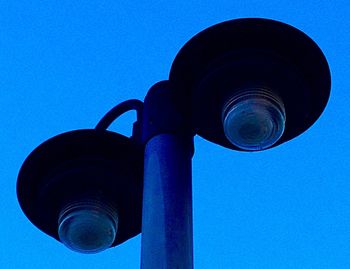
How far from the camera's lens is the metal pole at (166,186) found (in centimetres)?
286

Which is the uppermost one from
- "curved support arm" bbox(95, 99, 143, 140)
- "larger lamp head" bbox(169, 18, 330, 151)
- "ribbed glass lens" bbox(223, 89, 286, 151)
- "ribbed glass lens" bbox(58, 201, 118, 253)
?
"curved support arm" bbox(95, 99, 143, 140)

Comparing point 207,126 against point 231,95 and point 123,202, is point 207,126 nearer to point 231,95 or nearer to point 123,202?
point 231,95

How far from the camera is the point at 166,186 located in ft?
10.1

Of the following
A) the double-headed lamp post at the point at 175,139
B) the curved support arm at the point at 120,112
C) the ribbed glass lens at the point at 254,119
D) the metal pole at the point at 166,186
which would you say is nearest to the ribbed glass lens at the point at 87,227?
the double-headed lamp post at the point at 175,139

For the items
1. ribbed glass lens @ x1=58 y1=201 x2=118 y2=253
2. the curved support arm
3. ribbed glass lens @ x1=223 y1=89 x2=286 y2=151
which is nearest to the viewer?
ribbed glass lens @ x1=223 y1=89 x2=286 y2=151

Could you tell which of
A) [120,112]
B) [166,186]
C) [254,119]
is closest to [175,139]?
[166,186]

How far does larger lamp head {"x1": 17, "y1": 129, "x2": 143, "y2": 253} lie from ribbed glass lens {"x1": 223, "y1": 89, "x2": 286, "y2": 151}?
54cm

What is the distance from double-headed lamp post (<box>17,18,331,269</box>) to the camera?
3.04 meters

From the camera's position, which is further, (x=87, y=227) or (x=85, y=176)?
(x=85, y=176)

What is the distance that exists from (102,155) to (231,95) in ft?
2.16

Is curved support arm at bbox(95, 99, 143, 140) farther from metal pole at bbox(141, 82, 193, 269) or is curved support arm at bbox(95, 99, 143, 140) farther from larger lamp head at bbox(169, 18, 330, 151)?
larger lamp head at bbox(169, 18, 330, 151)

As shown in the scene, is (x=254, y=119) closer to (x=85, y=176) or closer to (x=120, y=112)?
(x=85, y=176)

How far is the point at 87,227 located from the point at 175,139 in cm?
50

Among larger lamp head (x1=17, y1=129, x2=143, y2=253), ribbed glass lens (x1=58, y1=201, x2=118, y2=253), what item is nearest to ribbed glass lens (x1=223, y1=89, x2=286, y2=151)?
larger lamp head (x1=17, y1=129, x2=143, y2=253)
